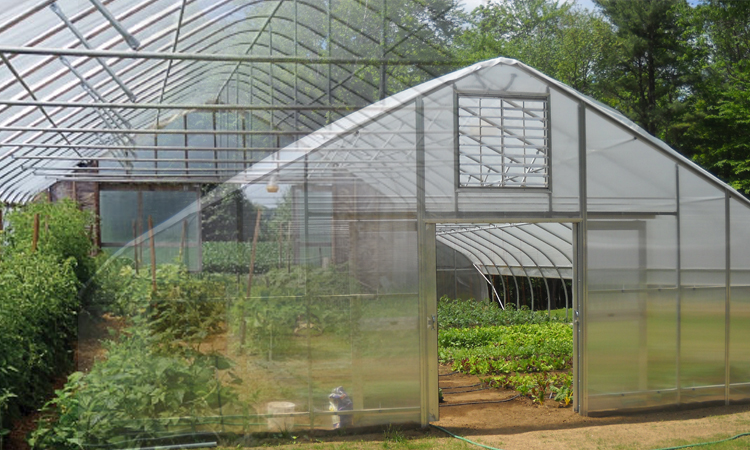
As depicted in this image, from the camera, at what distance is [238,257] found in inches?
282

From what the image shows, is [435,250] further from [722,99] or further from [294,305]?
[722,99]

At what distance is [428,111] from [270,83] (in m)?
4.51

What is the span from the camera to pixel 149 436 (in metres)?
6.61

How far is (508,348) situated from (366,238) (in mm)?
4884

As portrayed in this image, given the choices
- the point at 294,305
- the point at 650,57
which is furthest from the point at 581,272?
the point at 650,57

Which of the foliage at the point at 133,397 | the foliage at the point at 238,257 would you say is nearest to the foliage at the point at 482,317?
the foliage at the point at 238,257

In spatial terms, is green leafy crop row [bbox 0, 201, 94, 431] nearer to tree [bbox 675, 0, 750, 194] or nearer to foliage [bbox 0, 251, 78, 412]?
foliage [bbox 0, 251, 78, 412]

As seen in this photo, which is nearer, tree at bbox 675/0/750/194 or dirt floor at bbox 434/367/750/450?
dirt floor at bbox 434/367/750/450

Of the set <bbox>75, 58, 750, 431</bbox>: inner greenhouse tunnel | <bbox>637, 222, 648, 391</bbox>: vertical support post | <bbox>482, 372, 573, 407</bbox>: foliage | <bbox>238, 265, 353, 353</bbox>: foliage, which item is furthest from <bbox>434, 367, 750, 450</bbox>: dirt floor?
<bbox>238, 265, 353, 353</bbox>: foliage

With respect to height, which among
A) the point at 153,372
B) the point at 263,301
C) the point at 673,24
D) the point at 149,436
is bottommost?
the point at 149,436

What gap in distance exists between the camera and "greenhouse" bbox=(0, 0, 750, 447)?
23.0 feet

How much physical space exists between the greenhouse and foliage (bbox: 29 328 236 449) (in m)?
0.02

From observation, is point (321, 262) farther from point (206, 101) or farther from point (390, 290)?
point (206, 101)

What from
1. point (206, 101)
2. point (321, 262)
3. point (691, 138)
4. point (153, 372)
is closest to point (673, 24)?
point (691, 138)
